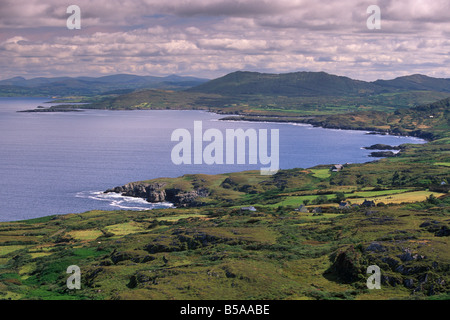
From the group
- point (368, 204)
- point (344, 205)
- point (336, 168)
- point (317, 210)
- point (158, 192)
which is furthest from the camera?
point (336, 168)

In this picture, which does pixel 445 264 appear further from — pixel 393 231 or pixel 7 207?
pixel 7 207

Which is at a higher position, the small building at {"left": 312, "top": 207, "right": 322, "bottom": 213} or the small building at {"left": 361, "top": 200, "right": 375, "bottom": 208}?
the small building at {"left": 361, "top": 200, "right": 375, "bottom": 208}

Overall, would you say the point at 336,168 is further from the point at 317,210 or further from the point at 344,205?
the point at 317,210

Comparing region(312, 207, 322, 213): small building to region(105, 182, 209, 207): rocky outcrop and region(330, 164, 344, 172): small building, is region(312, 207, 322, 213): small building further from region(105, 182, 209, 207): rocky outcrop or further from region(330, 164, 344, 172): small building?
region(330, 164, 344, 172): small building

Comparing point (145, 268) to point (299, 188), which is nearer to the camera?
point (145, 268)

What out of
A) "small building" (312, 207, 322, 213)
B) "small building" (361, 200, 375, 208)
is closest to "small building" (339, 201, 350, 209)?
"small building" (361, 200, 375, 208)

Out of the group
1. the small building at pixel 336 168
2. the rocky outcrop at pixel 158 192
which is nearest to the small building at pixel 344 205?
the rocky outcrop at pixel 158 192

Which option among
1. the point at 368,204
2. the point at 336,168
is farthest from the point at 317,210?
the point at 336,168
